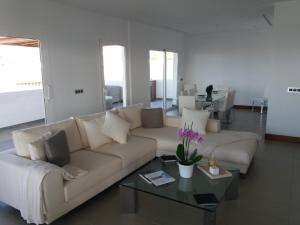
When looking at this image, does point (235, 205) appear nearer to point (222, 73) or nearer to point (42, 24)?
point (42, 24)

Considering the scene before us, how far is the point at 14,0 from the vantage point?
12.3ft

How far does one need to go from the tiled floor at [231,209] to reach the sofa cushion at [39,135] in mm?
698

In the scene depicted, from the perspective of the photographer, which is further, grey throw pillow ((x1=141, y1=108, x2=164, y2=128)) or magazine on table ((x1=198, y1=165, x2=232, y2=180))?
grey throw pillow ((x1=141, y1=108, x2=164, y2=128))

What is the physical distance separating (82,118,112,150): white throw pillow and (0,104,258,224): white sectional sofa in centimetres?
8

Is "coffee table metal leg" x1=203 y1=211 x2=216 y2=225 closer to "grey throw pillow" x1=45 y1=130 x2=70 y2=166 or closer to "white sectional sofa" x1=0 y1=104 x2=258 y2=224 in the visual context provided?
"white sectional sofa" x1=0 y1=104 x2=258 y2=224

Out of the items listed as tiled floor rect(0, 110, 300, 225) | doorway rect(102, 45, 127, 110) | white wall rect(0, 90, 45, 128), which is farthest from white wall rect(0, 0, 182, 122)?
tiled floor rect(0, 110, 300, 225)

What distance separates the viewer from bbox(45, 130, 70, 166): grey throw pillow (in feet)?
8.61

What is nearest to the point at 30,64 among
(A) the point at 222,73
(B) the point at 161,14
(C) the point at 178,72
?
(B) the point at 161,14

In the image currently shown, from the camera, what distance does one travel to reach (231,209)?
2.67 meters

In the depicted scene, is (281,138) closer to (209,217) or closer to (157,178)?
(157,178)

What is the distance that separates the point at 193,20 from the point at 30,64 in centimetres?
420

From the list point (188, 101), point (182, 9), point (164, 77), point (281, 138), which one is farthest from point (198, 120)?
point (164, 77)

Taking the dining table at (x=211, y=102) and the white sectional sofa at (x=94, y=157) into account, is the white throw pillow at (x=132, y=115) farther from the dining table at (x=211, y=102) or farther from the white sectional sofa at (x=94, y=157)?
the dining table at (x=211, y=102)

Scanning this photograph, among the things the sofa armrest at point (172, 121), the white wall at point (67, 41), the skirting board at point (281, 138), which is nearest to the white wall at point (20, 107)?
the white wall at point (67, 41)
